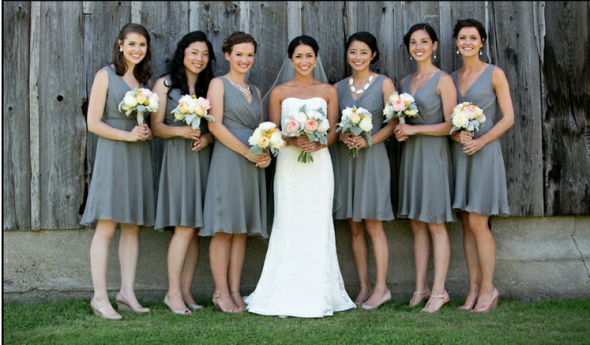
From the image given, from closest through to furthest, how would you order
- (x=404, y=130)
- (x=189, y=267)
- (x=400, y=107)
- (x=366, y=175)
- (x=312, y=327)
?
1. (x=312, y=327)
2. (x=400, y=107)
3. (x=404, y=130)
4. (x=366, y=175)
5. (x=189, y=267)

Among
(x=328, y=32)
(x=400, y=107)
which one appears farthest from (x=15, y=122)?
(x=400, y=107)

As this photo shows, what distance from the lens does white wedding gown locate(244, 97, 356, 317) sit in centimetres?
445

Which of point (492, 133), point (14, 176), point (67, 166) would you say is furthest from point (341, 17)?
point (14, 176)

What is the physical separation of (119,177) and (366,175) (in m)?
2.22

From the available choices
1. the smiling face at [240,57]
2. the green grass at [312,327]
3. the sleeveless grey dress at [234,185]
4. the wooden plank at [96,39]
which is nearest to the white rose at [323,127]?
the sleeveless grey dress at [234,185]

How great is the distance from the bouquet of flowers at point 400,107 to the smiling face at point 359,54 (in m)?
0.45

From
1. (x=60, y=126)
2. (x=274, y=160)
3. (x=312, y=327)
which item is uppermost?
(x=60, y=126)

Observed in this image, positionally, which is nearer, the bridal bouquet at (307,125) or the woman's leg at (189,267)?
the bridal bouquet at (307,125)

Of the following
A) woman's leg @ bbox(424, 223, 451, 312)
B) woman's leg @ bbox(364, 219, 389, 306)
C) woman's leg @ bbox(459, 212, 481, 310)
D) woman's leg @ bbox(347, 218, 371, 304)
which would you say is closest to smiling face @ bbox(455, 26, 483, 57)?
woman's leg @ bbox(459, 212, 481, 310)

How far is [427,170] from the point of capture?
464 centimetres

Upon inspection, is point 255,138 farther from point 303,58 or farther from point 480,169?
point 480,169

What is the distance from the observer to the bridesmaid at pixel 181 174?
4.53 m

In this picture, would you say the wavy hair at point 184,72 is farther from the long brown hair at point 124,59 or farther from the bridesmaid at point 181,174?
the long brown hair at point 124,59

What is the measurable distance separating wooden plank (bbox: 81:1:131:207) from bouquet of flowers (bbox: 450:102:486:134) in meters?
3.48
